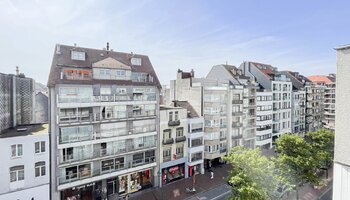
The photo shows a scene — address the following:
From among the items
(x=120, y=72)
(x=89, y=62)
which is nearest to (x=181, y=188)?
(x=120, y=72)

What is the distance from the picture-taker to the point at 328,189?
34875mm

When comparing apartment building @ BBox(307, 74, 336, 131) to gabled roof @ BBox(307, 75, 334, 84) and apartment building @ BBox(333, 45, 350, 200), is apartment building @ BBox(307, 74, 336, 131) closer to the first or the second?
gabled roof @ BBox(307, 75, 334, 84)

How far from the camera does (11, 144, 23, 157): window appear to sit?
24.0 metres

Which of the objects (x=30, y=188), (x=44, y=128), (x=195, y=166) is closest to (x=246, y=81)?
(x=195, y=166)

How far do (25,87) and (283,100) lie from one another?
57.5 metres

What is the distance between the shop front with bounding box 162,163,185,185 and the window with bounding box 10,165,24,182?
2032 centimetres

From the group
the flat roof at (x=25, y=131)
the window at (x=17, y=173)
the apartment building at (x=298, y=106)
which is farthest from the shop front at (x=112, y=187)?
the apartment building at (x=298, y=106)

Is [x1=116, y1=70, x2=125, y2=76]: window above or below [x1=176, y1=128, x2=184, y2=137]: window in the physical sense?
above

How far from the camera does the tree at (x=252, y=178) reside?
22158mm

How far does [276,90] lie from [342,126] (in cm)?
4557

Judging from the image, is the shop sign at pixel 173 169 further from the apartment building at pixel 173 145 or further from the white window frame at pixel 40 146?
the white window frame at pixel 40 146

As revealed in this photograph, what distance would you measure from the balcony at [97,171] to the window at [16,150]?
571 cm

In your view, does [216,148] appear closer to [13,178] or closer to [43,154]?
[43,154]

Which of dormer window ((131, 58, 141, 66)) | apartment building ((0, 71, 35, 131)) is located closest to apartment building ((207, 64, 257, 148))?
dormer window ((131, 58, 141, 66))
